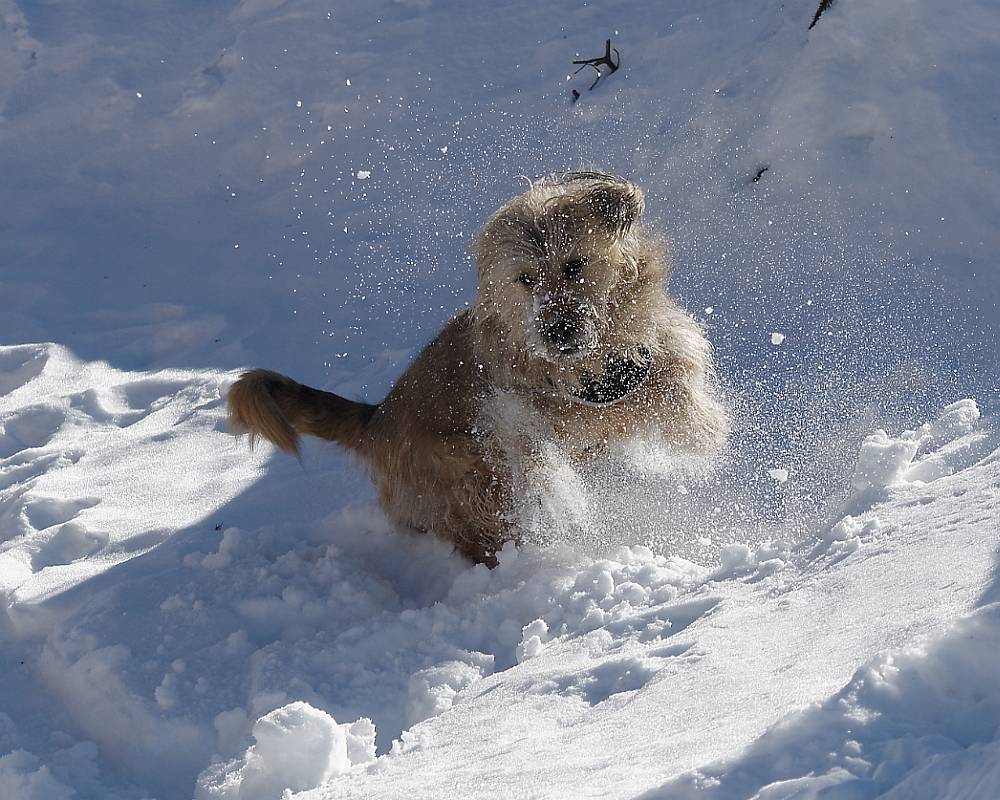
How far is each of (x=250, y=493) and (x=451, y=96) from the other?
3.72 m

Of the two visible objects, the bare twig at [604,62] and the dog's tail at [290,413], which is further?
the bare twig at [604,62]

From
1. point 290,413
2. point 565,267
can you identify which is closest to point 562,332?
point 565,267

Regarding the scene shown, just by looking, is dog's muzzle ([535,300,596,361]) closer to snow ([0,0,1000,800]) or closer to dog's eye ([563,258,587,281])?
dog's eye ([563,258,587,281])

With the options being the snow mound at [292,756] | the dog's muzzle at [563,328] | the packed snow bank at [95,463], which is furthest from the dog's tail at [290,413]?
the snow mound at [292,756]

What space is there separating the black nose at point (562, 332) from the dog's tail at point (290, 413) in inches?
39.3

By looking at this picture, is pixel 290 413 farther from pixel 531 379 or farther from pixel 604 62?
pixel 604 62

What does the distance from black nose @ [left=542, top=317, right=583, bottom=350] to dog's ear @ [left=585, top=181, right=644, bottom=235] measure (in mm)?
356

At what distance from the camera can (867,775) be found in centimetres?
117

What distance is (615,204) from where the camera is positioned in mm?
3000

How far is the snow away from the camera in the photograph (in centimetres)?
171

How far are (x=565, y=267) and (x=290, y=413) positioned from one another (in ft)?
4.46

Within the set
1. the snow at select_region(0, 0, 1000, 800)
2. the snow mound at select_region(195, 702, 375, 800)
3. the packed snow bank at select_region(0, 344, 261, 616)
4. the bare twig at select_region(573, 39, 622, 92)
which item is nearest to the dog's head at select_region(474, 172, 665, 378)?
the snow at select_region(0, 0, 1000, 800)

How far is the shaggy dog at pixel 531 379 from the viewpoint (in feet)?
9.95

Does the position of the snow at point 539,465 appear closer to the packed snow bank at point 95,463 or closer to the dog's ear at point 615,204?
the packed snow bank at point 95,463
